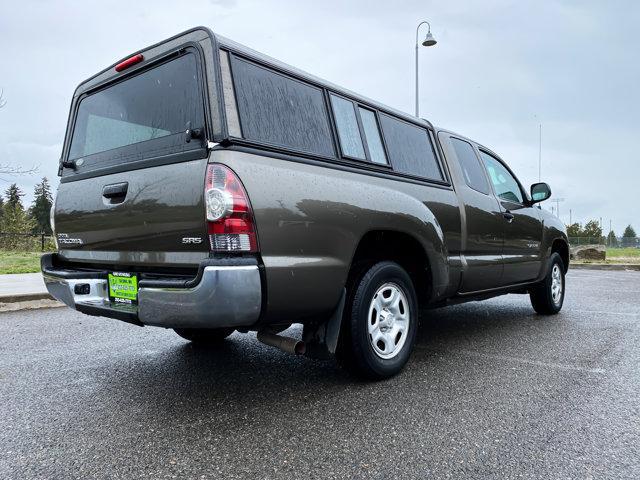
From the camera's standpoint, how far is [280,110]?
286cm

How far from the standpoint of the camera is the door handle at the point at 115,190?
9.23 ft

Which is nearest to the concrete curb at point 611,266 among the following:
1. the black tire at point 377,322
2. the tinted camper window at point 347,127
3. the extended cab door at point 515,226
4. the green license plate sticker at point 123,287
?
the extended cab door at point 515,226

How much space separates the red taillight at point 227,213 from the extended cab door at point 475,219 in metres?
2.32

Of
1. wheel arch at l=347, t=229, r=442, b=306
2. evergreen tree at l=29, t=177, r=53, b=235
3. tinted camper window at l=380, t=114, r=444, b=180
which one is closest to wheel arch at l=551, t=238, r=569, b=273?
tinted camper window at l=380, t=114, r=444, b=180

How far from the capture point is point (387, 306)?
10.9 feet

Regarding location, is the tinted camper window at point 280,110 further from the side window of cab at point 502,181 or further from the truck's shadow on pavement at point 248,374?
the side window of cab at point 502,181

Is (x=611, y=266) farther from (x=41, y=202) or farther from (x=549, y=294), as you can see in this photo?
(x=41, y=202)

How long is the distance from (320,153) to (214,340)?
222 centimetres

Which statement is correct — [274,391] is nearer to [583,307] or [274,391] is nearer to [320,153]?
[320,153]

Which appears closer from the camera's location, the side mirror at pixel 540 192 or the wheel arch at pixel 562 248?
the side mirror at pixel 540 192

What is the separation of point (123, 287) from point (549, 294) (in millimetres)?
4880

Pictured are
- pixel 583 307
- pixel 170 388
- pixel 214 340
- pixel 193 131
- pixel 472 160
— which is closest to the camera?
pixel 193 131

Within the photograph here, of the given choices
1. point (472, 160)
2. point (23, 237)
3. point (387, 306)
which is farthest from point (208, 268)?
point (23, 237)

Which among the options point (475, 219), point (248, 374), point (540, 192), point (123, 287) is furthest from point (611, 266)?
point (123, 287)
